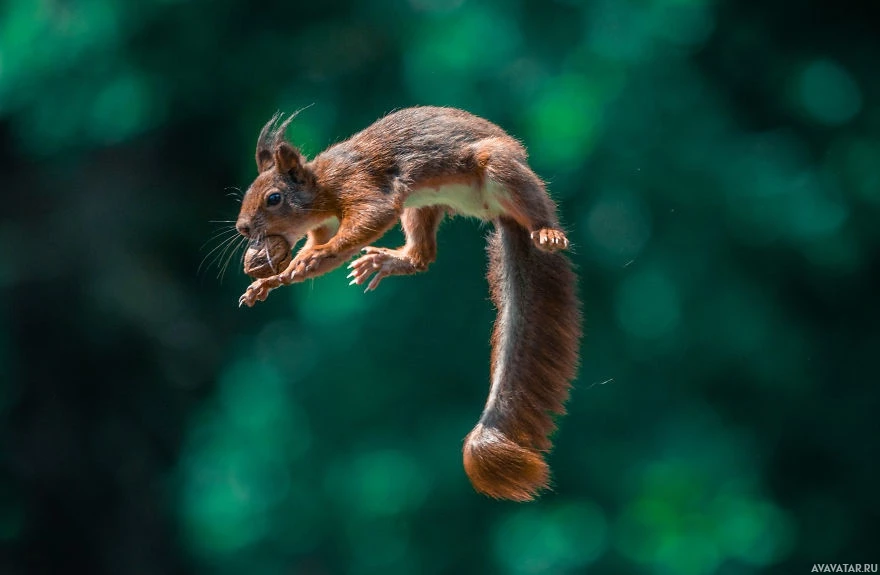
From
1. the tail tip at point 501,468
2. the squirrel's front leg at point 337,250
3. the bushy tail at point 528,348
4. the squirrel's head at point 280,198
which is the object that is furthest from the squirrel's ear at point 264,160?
the tail tip at point 501,468

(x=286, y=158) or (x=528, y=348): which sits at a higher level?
(x=286, y=158)

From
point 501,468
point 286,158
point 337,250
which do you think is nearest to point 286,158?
point 286,158

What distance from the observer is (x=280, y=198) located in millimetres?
1830

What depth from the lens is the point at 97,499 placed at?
187 inches

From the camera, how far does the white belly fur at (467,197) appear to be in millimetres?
1905

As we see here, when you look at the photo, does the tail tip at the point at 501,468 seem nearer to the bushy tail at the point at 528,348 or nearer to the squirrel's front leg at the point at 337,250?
the bushy tail at the point at 528,348

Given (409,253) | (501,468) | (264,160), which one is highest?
(264,160)

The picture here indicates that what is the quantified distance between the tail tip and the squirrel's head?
0.46 metres

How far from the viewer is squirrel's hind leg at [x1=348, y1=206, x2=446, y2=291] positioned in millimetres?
1878

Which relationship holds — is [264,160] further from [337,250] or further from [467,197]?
[467,197]

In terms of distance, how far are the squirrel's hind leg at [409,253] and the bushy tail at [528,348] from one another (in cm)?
12

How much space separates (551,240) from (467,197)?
0.20 m

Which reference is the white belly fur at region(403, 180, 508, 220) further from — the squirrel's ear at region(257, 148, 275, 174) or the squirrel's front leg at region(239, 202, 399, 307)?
the squirrel's ear at region(257, 148, 275, 174)

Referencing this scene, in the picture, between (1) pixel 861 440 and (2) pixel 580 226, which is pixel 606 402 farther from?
(1) pixel 861 440
